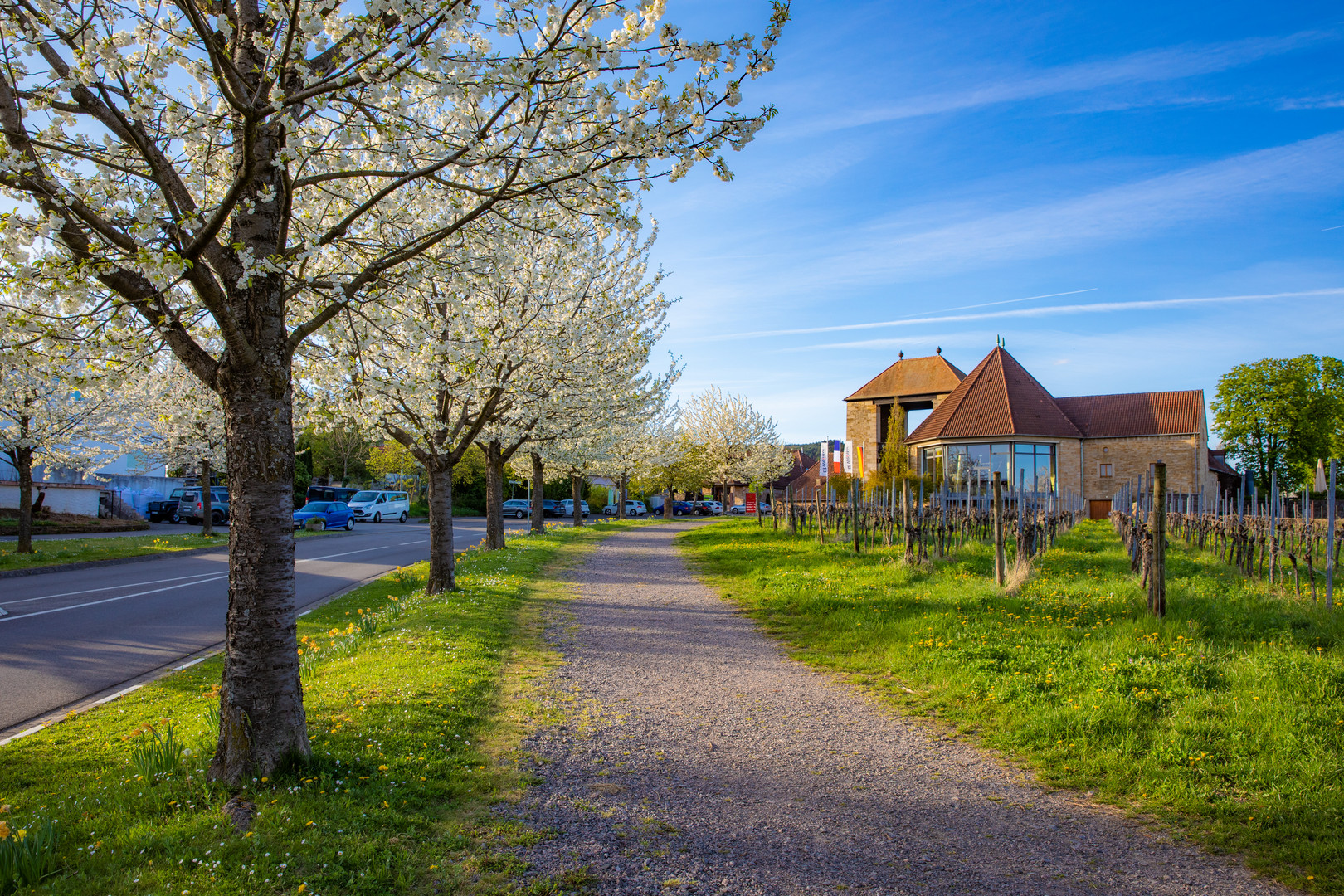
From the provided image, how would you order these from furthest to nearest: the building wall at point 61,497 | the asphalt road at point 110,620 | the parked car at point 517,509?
the parked car at point 517,509 → the building wall at point 61,497 → the asphalt road at point 110,620

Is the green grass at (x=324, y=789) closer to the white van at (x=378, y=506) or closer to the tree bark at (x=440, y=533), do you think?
the tree bark at (x=440, y=533)

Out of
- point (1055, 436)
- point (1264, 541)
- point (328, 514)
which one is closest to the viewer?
point (1264, 541)

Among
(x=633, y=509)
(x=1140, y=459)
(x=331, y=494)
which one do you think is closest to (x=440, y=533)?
(x=331, y=494)

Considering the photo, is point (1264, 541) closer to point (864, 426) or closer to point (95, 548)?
point (95, 548)

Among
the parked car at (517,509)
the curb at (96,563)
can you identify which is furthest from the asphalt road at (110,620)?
the parked car at (517,509)

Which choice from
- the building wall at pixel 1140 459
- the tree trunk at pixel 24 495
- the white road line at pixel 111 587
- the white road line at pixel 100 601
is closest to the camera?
the white road line at pixel 100 601

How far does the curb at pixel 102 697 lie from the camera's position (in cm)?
570

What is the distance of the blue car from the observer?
3102 cm

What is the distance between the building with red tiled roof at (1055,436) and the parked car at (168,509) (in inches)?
1393

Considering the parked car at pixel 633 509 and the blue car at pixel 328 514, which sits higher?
the blue car at pixel 328 514

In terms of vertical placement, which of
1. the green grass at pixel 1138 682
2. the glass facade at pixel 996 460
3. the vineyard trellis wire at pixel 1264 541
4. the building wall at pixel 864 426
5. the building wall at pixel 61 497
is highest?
the building wall at pixel 864 426

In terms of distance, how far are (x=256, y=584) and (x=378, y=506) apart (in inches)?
1582

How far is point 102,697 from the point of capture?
673 cm

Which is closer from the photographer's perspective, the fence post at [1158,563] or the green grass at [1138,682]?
the green grass at [1138,682]
